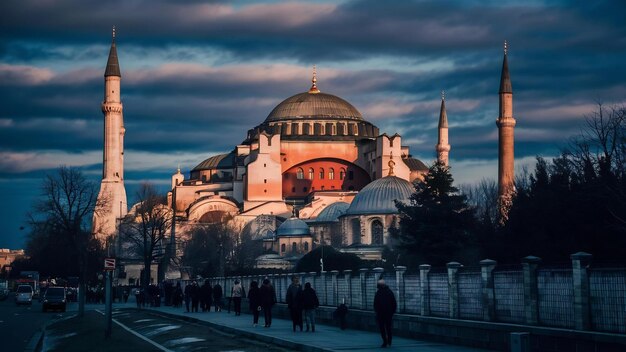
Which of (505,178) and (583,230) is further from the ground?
(505,178)

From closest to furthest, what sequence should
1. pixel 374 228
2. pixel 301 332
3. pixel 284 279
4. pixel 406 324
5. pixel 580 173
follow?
pixel 406 324 < pixel 301 332 < pixel 284 279 < pixel 580 173 < pixel 374 228

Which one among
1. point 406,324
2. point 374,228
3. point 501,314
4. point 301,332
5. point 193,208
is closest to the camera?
point 501,314

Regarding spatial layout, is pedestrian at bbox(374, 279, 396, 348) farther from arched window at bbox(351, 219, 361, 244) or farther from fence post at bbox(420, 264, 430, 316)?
arched window at bbox(351, 219, 361, 244)

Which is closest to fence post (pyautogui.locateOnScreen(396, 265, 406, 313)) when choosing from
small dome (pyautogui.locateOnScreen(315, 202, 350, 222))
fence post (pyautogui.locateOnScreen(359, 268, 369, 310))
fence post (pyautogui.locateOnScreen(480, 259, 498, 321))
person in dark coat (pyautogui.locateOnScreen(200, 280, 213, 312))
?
fence post (pyautogui.locateOnScreen(359, 268, 369, 310))

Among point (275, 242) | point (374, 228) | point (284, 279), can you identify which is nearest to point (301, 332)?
point (284, 279)

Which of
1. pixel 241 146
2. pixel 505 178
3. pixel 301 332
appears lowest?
pixel 301 332

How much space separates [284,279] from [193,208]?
83675mm

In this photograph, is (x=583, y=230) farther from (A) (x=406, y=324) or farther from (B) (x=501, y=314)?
(B) (x=501, y=314)

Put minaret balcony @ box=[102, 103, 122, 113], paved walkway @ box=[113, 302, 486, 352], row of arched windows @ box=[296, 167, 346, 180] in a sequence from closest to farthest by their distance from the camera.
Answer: paved walkway @ box=[113, 302, 486, 352] < minaret balcony @ box=[102, 103, 122, 113] < row of arched windows @ box=[296, 167, 346, 180]

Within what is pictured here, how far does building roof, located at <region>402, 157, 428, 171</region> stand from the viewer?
133 metres

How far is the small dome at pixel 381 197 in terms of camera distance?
99.1 m

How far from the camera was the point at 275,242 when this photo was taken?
108562 millimetres

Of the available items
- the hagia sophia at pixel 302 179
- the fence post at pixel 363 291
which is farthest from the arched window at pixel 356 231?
the fence post at pixel 363 291

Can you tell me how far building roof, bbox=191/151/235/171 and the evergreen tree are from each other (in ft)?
247
